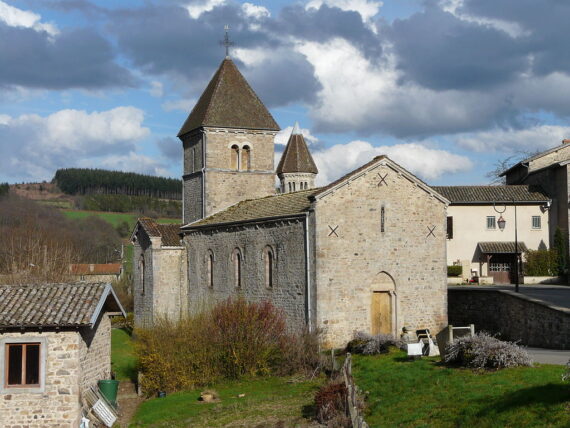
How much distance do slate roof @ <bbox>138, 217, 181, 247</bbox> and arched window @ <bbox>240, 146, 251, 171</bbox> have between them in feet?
15.9

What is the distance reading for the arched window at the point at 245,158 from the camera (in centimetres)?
4178

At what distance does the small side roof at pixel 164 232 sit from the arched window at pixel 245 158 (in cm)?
484

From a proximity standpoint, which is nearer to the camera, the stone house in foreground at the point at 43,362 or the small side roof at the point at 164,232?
the stone house in foreground at the point at 43,362

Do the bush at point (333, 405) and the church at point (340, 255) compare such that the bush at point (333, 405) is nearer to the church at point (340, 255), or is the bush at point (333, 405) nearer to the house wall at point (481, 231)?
the church at point (340, 255)

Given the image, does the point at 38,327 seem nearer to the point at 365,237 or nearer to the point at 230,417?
the point at 230,417

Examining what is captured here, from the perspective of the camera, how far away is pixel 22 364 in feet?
71.2

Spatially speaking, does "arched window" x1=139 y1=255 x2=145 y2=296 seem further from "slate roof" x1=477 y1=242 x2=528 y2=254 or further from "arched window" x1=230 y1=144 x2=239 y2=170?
"slate roof" x1=477 y1=242 x2=528 y2=254

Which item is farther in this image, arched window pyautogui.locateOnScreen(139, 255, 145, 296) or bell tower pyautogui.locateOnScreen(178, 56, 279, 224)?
arched window pyautogui.locateOnScreen(139, 255, 145, 296)

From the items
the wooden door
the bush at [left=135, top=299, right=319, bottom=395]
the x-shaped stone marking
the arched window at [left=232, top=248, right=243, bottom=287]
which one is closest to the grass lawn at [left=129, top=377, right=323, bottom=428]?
the bush at [left=135, top=299, right=319, bottom=395]

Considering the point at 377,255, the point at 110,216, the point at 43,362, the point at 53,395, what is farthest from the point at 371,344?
the point at 110,216

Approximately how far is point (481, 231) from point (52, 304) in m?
37.0

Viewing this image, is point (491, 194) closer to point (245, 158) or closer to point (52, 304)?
point (245, 158)

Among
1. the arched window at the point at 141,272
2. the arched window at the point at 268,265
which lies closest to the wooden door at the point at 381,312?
the arched window at the point at 268,265

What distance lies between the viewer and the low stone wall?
2561 centimetres
